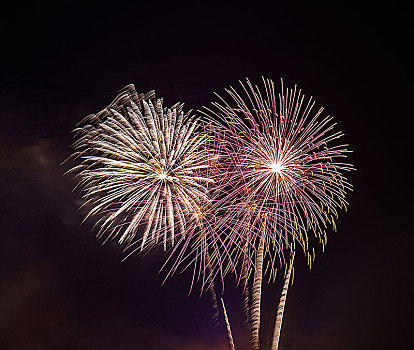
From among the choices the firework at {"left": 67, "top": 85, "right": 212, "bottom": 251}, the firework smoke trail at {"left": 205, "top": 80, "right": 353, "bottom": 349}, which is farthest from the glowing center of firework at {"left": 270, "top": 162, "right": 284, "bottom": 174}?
the firework at {"left": 67, "top": 85, "right": 212, "bottom": 251}

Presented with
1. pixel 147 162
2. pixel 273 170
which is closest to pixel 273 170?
pixel 273 170

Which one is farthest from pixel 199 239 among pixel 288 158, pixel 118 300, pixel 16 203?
pixel 16 203

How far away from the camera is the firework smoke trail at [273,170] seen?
677 cm

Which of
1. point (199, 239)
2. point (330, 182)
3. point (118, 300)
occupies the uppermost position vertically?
point (330, 182)

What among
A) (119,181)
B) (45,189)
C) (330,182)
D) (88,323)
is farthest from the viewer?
(88,323)

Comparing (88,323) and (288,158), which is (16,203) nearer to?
(88,323)

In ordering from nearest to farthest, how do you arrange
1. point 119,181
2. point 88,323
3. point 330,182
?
1. point 119,181
2. point 330,182
3. point 88,323

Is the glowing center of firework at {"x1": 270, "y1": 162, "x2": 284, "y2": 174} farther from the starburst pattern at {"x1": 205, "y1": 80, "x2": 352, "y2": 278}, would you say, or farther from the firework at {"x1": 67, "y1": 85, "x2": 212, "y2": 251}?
the firework at {"x1": 67, "y1": 85, "x2": 212, "y2": 251}

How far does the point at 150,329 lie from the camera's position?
8680 mm

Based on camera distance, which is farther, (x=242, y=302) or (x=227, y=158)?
(x=242, y=302)

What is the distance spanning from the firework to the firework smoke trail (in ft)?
1.93

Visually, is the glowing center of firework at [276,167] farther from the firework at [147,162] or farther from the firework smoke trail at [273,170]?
the firework at [147,162]

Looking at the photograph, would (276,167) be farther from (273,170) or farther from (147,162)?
(147,162)

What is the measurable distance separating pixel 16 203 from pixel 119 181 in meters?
2.82
